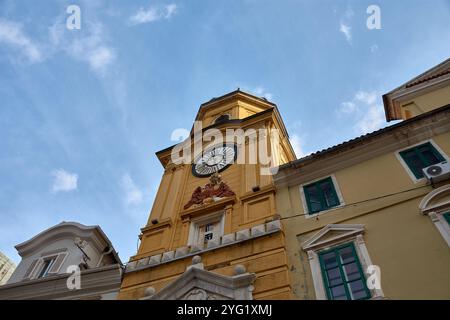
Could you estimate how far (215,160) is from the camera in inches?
742

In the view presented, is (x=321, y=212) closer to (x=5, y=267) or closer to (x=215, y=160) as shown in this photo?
(x=215, y=160)

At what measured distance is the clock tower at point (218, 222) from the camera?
460 inches

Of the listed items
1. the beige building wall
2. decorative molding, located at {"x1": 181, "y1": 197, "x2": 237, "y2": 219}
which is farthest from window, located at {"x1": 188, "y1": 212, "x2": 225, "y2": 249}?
the beige building wall

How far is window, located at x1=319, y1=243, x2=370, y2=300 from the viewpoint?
9.97m

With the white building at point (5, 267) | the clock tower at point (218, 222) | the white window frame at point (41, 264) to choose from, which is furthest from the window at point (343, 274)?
the white building at point (5, 267)

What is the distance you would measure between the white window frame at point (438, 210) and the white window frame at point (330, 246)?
74.2 inches

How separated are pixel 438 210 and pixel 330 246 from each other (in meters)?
3.23

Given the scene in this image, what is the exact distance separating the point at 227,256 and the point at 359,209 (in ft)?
15.3

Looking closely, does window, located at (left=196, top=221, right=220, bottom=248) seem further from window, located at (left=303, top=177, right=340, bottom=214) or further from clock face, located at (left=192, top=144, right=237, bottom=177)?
window, located at (left=303, top=177, right=340, bottom=214)

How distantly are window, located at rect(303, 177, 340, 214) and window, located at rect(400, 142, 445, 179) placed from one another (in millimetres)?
2683

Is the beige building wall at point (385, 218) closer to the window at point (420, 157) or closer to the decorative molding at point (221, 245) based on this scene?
the window at point (420, 157)

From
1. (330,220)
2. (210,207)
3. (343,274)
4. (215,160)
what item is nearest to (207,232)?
(210,207)

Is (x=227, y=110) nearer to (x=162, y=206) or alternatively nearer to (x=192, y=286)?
(x=162, y=206)
